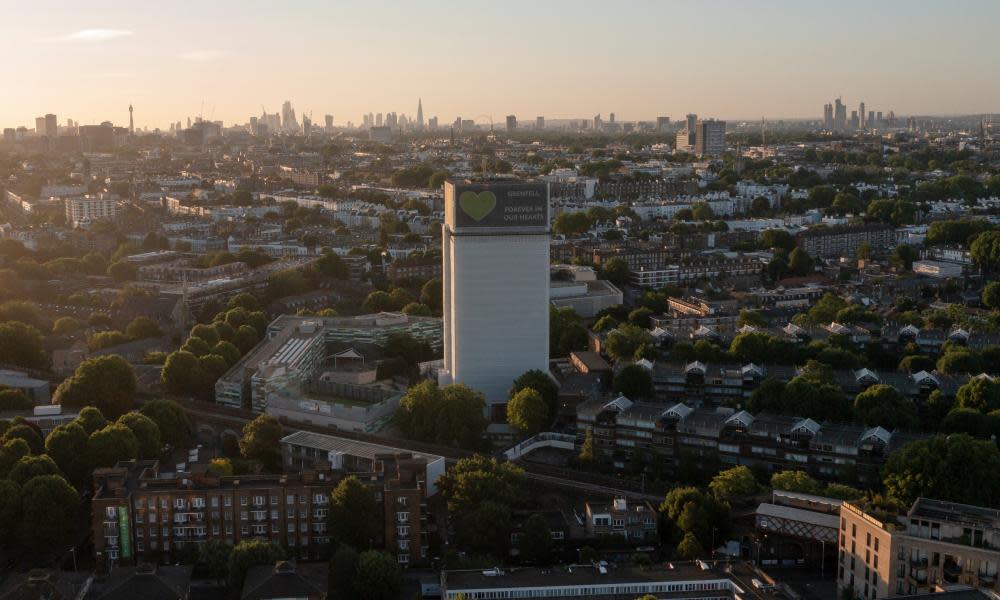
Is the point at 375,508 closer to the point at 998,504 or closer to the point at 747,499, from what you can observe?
the point at 747,499

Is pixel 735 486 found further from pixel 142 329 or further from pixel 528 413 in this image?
pixel 142 329

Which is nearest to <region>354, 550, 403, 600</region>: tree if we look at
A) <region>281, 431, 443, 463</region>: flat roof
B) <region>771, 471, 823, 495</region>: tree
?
<region>281, 431, 443, 463</region>: flat roof

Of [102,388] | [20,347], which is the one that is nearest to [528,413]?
[102,388]

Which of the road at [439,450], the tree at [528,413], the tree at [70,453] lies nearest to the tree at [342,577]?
the road at [439,450]

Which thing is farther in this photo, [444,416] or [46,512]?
[444,416]

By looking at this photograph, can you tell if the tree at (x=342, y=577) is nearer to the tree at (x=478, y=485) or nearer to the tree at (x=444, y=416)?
the tree at (x=478, y=485)

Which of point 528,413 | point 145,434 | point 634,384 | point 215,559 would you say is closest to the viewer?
point 215,559
